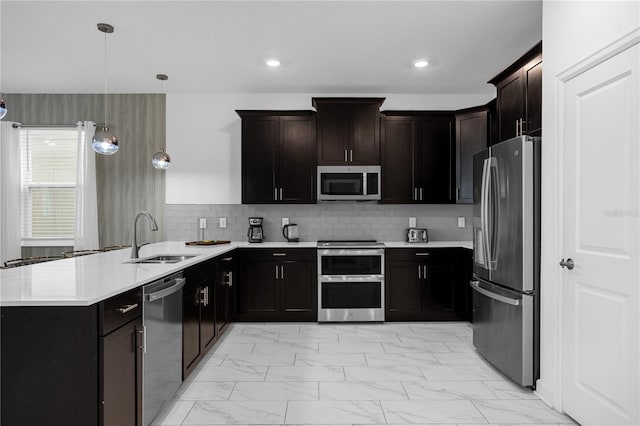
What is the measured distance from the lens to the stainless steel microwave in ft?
15.1

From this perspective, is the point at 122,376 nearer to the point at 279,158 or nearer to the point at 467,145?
the point at 279,158

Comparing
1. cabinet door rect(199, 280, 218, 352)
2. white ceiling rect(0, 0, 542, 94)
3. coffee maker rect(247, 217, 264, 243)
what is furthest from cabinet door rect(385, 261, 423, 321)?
white ceiling rect(0, 0, 542, 94)

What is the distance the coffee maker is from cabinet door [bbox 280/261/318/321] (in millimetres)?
557

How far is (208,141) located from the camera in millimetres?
4949

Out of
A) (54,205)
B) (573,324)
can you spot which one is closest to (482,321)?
(573,324)

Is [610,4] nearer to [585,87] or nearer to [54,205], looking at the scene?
[585,87]

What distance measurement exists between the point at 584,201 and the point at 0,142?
6109 mm

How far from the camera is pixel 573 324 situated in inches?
91.0

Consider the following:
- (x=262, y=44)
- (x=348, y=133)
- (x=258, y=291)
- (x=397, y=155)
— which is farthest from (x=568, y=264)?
(x=258, y=291)

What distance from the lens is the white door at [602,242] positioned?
1888mm

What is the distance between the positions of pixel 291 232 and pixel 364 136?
4.93 ft

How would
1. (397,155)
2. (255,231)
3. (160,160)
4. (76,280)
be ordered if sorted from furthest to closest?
(255,231)
(397,155)
(160,160)
(76,280)

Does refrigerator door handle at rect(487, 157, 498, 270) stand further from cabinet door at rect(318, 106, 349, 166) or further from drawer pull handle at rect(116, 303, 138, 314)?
drawer pull handle at rect(116, 303, 138, 314)

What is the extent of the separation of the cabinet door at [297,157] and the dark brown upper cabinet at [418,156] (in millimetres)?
889
